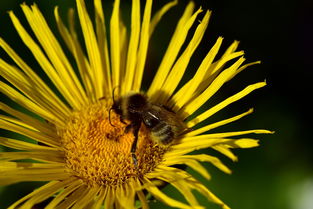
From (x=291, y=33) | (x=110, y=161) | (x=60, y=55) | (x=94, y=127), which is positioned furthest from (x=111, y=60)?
(x=291, y=33)

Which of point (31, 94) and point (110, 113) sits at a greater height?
point (31, 94)

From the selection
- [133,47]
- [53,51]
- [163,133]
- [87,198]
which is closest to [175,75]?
[133,47]

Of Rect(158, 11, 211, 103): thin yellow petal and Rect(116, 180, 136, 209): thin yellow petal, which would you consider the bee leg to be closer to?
Rect(116, 180, 136, 209): thin yellow petal

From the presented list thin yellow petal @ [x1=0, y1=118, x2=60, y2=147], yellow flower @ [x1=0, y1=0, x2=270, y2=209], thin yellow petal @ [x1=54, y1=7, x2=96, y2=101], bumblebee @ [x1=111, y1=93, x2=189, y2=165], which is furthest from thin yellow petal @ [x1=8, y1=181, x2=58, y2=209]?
thin yellow petal @ [x1=54, y1=7, x2=96, y2=101]

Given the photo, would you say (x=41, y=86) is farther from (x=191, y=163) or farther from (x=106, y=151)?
(x=191, y=163)

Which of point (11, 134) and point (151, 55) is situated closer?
point (11, 134)

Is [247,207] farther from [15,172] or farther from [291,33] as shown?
[15,172]

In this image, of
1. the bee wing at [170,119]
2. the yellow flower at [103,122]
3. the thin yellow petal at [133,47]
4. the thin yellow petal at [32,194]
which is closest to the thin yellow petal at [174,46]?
the yellow flower at [103,122]
